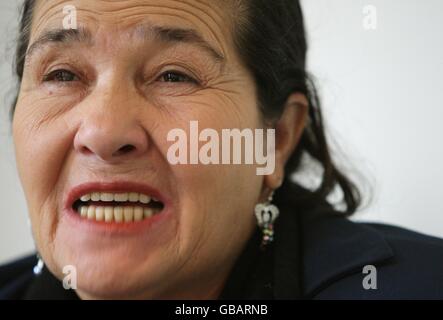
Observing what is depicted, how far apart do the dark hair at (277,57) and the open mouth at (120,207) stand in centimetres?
28

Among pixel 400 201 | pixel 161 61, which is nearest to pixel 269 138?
pixel 161 61

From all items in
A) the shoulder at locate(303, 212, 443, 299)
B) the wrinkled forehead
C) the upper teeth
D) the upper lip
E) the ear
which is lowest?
the shoulder at locate(303, 212, 443, 299)

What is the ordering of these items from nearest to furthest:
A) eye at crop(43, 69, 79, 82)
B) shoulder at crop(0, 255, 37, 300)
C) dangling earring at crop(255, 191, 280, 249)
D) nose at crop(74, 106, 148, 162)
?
nose at crop(74, 106, 148, 162) → eye at crop(43, 69, 79, 82) → dangling earring at crop(255, 191, 280, 249) → shoulder at crop(0, 255, 37, 300)

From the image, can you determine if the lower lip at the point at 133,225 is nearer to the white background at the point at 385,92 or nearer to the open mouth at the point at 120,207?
the open mouth at the point at 120,207

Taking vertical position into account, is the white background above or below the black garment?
above

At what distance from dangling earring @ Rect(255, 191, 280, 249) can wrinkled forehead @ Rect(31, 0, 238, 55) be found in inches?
12.0

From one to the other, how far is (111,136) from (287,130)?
38 centimetres

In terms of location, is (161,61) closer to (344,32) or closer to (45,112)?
(45,112)

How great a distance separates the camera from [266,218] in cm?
95

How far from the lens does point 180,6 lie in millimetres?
802

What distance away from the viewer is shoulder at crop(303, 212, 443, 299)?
783mm

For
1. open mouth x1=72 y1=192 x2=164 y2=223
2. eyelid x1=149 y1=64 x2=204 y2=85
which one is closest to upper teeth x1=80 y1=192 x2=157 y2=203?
open mouth x1=72 y1=192 x2=164 y2=223

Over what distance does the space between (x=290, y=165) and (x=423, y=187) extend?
34cm

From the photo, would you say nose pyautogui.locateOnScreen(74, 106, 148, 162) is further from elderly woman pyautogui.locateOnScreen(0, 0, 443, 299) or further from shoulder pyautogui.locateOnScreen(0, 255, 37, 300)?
shoulder pyautogui.locateOnScreen(0, 255, 37, 300)
